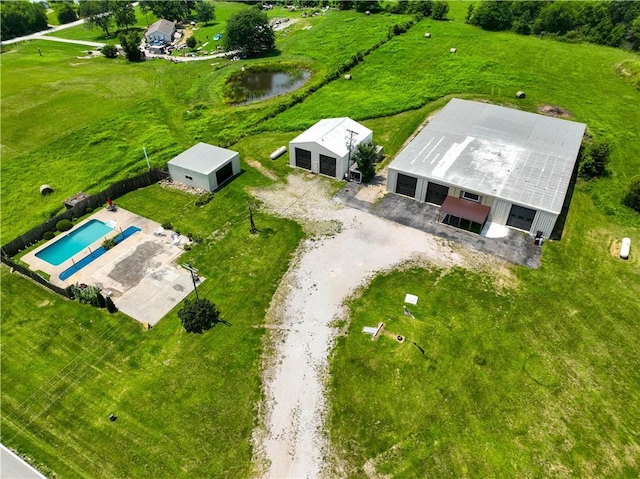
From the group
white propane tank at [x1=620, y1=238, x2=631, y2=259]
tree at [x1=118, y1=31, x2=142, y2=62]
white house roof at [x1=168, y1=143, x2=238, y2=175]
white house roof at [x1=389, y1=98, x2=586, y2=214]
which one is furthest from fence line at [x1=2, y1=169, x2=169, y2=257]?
tree at [x1=118, y1=31, x2=142, y2=62]

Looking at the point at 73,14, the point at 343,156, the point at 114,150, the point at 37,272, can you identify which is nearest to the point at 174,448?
the point at 37,272

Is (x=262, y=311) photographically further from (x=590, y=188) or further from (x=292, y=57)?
(x=292, y=57)

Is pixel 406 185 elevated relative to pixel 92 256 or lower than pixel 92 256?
elevated

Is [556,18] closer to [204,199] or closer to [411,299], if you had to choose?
[411,299]

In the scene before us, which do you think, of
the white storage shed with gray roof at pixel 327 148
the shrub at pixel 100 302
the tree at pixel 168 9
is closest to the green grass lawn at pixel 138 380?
the shrub at pixel 100 302

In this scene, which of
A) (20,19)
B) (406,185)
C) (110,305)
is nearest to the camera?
(110,305)

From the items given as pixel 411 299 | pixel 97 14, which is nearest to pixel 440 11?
pixel 97 14
